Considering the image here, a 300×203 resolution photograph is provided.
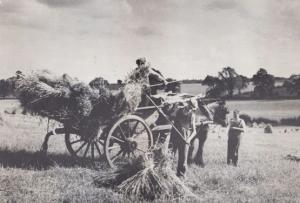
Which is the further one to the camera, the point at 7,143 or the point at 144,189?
the point at 7,143

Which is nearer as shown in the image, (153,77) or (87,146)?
(153,77)

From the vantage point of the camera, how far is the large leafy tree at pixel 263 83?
9561 mm

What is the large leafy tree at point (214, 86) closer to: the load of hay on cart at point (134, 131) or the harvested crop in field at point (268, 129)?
the load of hay on cart at point (134, 131)

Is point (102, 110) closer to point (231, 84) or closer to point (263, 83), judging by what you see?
point (231, 84)

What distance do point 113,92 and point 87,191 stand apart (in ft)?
6.57

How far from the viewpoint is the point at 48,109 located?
7.04 metres

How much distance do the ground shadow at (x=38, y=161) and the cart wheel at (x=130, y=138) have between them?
0.38 meters

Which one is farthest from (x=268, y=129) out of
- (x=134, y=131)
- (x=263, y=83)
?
A: (x=134, y=131)

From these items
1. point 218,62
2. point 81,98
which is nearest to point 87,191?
point 81,98

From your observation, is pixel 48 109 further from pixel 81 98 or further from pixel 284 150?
pixel 284 150

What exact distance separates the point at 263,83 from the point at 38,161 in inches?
237

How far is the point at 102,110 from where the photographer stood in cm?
720

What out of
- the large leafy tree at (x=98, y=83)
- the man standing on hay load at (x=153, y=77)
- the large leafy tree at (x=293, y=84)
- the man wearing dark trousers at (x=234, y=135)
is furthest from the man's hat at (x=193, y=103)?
the large leafy tree at (x=293, y=84)

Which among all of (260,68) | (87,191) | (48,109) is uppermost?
(260,68)
